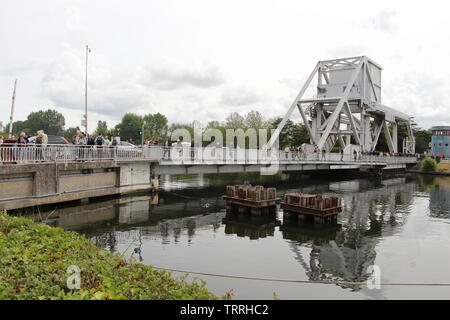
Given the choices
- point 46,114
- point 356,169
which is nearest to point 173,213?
point 356,169

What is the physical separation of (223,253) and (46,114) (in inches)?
5020

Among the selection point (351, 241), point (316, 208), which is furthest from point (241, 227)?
point (351, 241)

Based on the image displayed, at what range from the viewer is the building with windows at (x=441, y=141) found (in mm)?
75250

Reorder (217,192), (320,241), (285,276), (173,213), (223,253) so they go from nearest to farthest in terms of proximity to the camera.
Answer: (285,276), (223,253), (320,241), (173,213), (217,192)

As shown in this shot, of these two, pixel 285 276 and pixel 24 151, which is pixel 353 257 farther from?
pixel 24 151

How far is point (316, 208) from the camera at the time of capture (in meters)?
17.3

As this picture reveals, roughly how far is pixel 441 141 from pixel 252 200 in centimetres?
7373

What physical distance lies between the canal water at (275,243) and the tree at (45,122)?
11228 centimetres

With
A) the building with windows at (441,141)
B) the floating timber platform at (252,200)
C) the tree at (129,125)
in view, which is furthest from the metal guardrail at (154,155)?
the tree at (129,125)

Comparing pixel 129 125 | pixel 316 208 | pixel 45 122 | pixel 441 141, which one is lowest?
pixel 316 208

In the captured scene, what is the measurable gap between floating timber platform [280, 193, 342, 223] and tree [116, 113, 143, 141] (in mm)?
93628

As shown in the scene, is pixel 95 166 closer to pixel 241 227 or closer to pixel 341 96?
pixel 241 227
